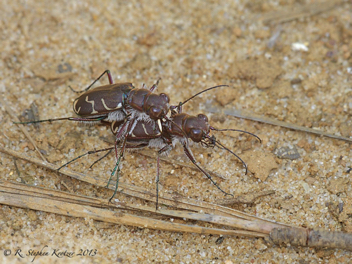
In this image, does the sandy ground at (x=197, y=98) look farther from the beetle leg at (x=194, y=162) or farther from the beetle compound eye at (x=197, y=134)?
the beetle compound eye at (x=197, y=134)

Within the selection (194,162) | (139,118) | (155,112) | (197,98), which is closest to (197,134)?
(194,162)

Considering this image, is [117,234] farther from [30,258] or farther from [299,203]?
[299,203]

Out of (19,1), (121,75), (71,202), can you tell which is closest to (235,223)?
(71,202)

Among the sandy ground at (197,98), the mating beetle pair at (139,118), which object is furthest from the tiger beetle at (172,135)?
the sandy ground at (197,98)

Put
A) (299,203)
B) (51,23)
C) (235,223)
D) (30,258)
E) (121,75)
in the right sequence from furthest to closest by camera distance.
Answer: (51,23)
(121,75)
(299,203)
(235,223)
(30,258)

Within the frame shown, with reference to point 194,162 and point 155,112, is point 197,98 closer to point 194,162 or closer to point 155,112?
point 155,112

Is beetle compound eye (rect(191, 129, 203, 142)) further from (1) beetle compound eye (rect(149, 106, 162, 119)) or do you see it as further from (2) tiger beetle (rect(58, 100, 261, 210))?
(1) beetle compound eye (rect(149, 106, 162, 119))

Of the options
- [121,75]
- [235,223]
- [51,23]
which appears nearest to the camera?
[235,223]
